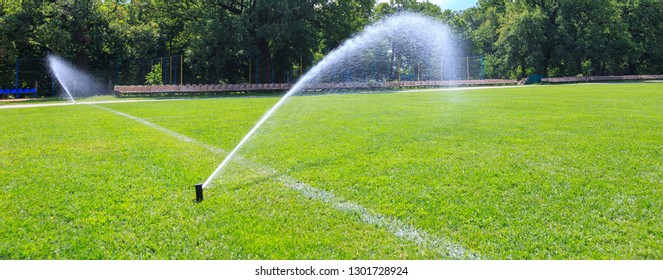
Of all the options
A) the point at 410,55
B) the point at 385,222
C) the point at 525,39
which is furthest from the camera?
the point at 525,39

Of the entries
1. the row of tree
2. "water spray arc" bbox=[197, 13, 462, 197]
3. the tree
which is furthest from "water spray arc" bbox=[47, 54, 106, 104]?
the tree

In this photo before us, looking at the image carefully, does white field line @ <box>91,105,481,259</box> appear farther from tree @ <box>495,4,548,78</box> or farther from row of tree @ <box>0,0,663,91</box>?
tree @ <box>495,4,548,78</box>

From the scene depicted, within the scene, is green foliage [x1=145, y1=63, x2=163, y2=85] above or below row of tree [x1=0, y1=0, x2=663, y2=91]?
below

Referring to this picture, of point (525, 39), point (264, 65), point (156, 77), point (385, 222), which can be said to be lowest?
point (385, 222)

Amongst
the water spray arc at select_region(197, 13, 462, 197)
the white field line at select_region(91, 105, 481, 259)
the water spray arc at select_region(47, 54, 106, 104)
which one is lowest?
the white field line at select_region(91, 105, 481, 259)

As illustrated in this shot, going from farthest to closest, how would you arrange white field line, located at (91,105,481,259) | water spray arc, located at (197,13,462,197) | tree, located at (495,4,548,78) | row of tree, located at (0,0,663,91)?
tree, located at (495,4,548,78)
water spray arc, located at (197,13,462,197)
row of tree, located at (0,0,663,91)
white field line, located at (91,105,481,259)

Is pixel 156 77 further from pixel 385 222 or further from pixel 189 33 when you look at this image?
pixel 385 222

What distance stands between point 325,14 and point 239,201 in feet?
100

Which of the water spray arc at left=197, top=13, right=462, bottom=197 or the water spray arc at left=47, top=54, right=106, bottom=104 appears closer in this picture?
the water spray arc at left=47, top=54, right=106, bottom=104

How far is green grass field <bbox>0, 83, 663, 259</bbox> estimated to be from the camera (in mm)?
2873

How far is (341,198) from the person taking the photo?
389 centimetres

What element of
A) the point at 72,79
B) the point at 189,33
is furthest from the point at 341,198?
the point at 72,79

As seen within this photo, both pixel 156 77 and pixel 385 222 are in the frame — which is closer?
pixel 385 222

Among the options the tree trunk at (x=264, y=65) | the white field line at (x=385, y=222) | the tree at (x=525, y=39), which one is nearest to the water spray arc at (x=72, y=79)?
the tree trunk at (x=264, y=65)
